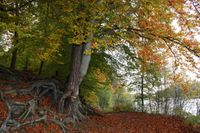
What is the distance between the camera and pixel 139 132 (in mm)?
12641

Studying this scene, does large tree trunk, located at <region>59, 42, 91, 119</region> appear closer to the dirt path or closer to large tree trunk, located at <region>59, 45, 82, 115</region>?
large tree trunk, located at <region>59, 45, 82, 115</region>

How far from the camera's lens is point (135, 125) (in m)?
13.7

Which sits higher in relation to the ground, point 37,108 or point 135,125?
point 37,108

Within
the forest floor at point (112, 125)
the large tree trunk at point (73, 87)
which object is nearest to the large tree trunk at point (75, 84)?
the large tree trunk at point (73, 87)

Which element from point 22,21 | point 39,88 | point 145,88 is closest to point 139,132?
point 39,88

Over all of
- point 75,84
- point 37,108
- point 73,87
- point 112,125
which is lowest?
point 112,125

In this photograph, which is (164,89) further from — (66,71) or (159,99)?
(66,71)

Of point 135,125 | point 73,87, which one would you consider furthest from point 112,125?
point 73,87

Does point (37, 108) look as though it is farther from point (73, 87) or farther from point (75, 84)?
point (75, 84)

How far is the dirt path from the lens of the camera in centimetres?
1220

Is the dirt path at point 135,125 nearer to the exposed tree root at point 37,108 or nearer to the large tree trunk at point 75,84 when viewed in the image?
the exposed tree root at point 37,108

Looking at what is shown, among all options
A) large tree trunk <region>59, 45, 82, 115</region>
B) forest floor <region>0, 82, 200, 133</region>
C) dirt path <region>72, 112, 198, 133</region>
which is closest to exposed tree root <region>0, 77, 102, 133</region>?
large tree trunk <region>59, 45, 82, 115</region>

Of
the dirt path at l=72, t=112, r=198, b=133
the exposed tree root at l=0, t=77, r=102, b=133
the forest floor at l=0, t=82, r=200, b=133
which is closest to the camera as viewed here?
the exposed tree root at l=0, t=77, r=102, b=133

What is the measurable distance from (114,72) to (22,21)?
20.6ft
